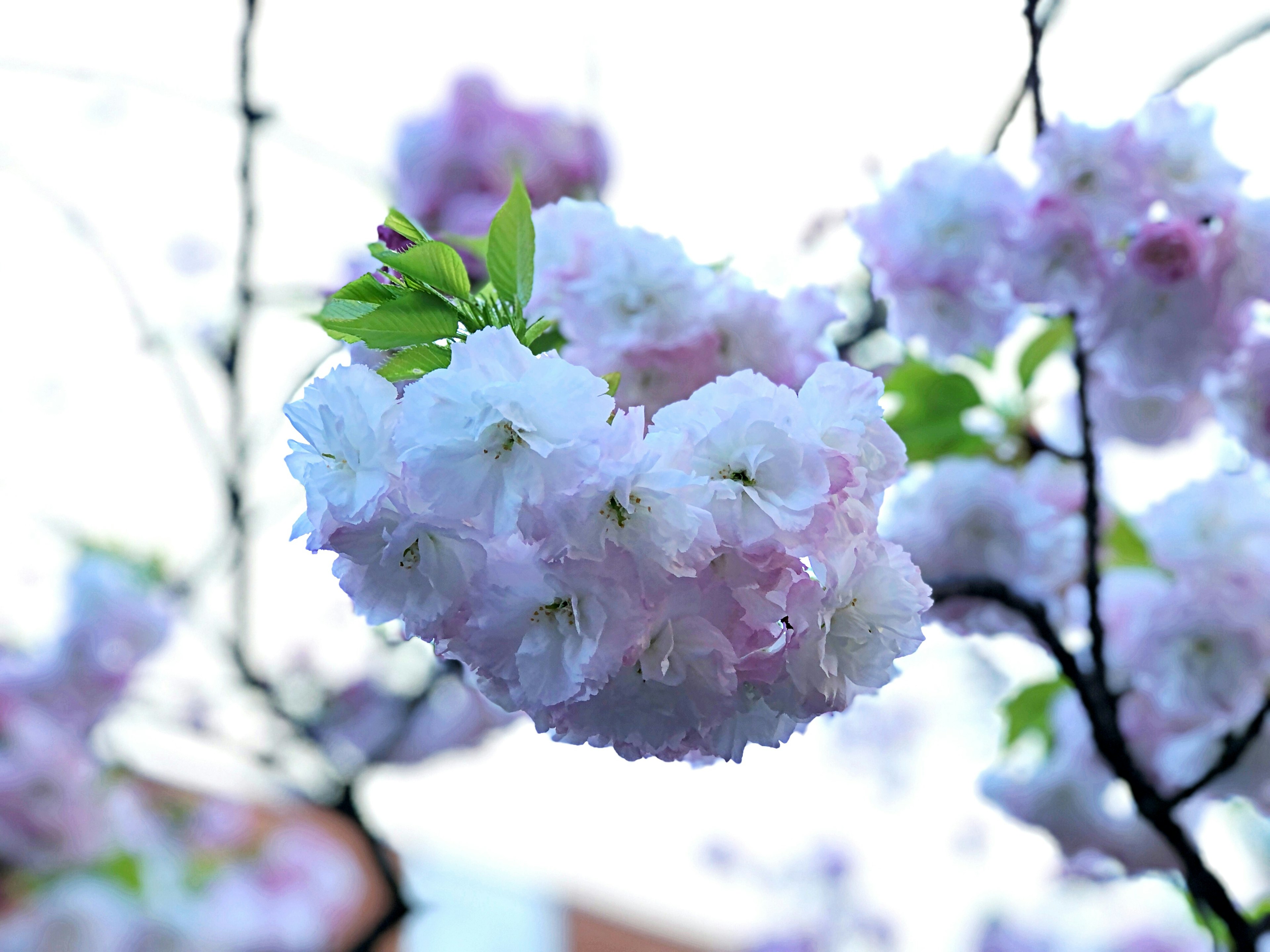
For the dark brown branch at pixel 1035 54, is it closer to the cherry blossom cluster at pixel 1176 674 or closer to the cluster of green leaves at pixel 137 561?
the cherry blossom cluster at pixel 1176 674

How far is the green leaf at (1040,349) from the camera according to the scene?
0.99 meters

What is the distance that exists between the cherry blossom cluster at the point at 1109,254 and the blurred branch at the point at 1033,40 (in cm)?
3

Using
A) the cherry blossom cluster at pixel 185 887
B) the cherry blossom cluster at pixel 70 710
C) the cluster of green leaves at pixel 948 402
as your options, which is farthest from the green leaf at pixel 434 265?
the cherry blossom cluster at pixel 185 887

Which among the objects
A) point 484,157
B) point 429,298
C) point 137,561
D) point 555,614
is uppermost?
point 484,157

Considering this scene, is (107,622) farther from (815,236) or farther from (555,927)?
(555,927)

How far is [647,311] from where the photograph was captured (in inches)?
22.5

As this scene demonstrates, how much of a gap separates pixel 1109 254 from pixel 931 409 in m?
0.26

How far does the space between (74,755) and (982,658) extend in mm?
2272

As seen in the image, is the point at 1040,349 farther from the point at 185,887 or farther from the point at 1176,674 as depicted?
the point at 185,887

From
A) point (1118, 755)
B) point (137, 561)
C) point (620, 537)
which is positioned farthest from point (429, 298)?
point (137, 561)

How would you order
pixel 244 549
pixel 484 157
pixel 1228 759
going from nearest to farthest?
pixel 1228 759 → pixel 244 549 → pixel 484 157

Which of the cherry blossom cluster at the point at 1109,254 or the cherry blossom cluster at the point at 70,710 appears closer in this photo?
the cherry blossom cluster at the point at 1109,254

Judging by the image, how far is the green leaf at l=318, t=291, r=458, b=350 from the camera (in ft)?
1.22

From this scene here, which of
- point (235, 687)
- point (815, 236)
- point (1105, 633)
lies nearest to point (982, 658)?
point (1105, 633)
